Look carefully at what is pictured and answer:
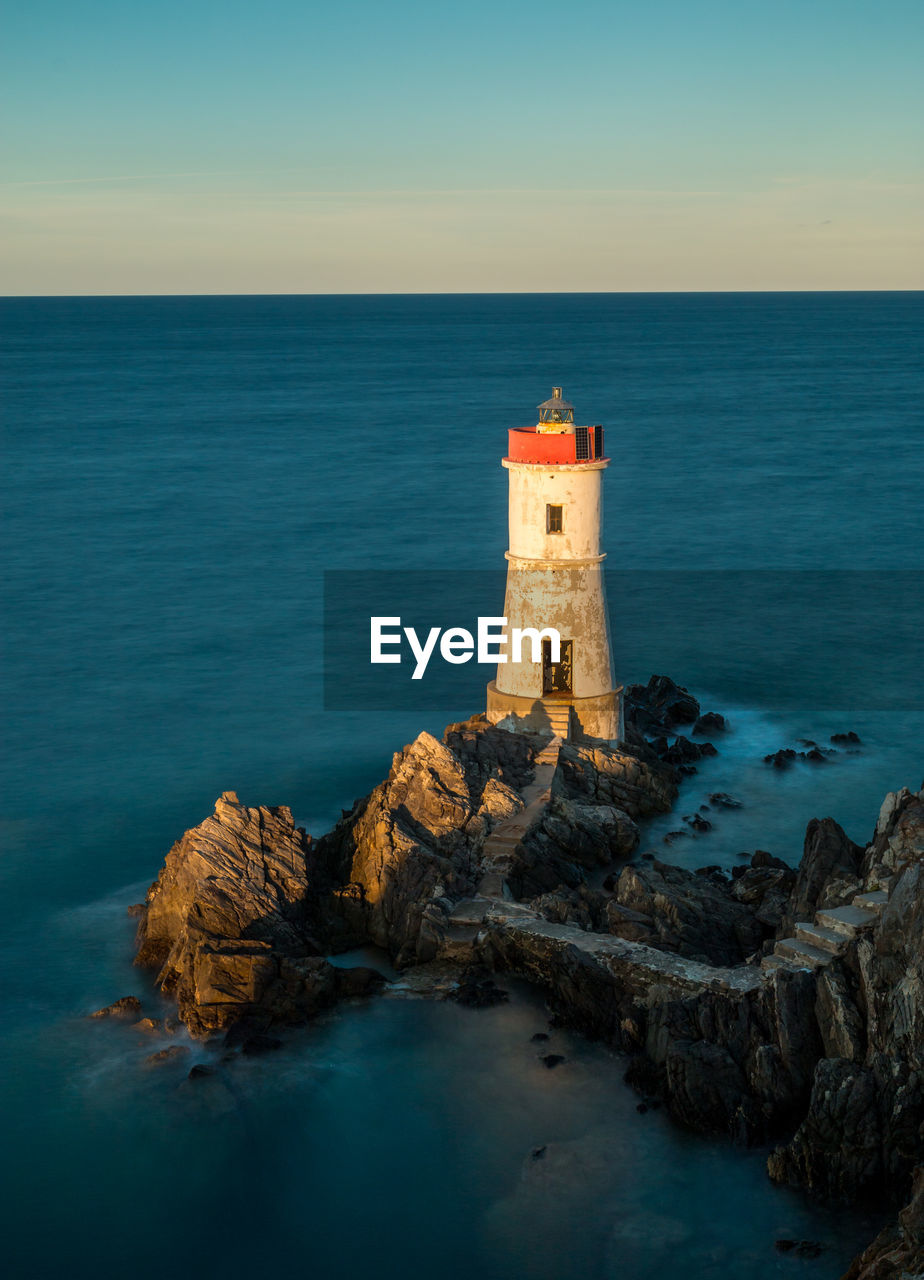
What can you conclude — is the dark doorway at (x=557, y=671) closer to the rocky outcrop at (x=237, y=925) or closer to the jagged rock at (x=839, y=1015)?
the rocky outcrop at (x=237, y=925)

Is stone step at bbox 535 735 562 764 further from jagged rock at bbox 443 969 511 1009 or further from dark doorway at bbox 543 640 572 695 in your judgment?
jagged rock at bbox 443 969 511 1009

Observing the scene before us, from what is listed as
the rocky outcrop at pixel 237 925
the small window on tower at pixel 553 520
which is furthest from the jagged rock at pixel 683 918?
the small window on tower at pixel 553 520

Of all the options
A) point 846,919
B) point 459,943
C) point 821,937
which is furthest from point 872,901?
point 459,943

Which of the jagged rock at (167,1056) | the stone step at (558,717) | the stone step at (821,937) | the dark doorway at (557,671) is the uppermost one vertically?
the dark doorway at (557,671)

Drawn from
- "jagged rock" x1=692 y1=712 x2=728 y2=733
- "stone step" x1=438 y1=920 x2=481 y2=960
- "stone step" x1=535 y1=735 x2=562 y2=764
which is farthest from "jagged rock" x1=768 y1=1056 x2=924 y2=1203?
"jagged rock" x1=692 y1=712 x2=728 y2=733

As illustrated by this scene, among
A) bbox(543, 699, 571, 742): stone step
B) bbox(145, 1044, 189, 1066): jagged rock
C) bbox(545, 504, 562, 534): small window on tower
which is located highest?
bbox(545, 504, 562, 534): small window on tower

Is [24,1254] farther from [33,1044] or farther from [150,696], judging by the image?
[150,696]
